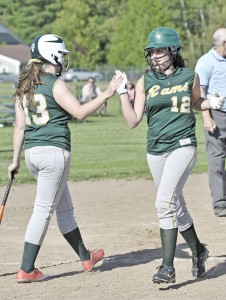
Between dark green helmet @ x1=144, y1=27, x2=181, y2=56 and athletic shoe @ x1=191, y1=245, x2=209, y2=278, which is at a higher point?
dark green helmet @ x1=144, y1=27, x2=181, y2=56

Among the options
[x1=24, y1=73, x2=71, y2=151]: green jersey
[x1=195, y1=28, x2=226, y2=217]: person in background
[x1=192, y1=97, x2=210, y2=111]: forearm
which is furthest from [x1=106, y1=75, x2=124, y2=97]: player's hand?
[x1=195, y1=28, x2=226, y2=217]: person in background

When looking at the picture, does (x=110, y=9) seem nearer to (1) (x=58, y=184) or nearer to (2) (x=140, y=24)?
(2) (x=140, y=24)

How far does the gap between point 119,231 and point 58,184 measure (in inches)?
99.1

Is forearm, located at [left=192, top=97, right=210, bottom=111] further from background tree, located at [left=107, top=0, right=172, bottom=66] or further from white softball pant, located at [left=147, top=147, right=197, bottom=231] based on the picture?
background tree, located at [left=107, top=0, right=172, bottom=66]

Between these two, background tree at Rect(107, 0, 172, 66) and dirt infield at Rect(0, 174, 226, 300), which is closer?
dirt infield at Rect(0, 174, 226, 300)

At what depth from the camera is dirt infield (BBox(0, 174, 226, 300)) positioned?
709 centimetres

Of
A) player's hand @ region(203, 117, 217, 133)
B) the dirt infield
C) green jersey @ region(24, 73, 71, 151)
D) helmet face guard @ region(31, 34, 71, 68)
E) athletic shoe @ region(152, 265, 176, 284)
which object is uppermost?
helmet face guard @ region(31, 34, 71, 68)

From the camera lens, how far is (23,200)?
1214cm

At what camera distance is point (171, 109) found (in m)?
7.19

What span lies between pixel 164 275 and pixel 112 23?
93.5 meters

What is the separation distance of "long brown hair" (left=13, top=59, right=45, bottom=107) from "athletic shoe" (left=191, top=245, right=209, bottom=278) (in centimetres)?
188

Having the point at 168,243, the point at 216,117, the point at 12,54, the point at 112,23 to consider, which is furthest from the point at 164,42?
the point at 12,54

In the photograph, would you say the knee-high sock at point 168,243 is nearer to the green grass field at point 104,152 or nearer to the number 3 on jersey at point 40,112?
the number 3 on jersey at point 40,112

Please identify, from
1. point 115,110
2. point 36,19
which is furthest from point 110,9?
point 115,110
